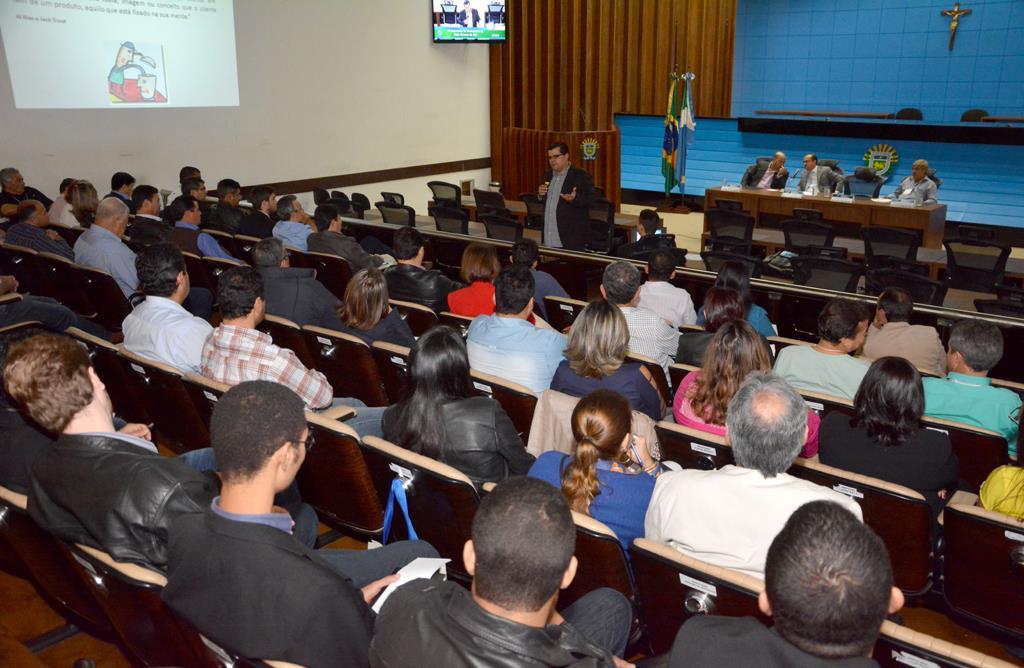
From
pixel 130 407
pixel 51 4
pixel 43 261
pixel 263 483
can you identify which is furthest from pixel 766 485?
pixel 51 4

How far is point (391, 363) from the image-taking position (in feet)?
11.6

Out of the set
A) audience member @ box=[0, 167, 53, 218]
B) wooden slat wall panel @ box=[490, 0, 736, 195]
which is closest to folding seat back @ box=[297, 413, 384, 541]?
audience member @ box=[0, 167, 53, 218]

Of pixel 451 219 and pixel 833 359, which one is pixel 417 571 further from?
pixel 451 219

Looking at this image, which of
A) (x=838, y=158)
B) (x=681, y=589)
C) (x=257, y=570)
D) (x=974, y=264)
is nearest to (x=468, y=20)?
(x=838, y=158)

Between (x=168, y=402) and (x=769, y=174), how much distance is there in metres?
9.15

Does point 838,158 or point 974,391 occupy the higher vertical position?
point 838,158

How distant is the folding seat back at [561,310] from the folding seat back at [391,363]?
1288 millimetres

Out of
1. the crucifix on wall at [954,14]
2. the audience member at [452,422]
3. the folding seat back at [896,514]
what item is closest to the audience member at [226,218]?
the audience member at [452,422]

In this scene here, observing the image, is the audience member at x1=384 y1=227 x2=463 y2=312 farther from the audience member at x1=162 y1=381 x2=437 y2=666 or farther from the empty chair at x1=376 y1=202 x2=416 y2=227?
the audience member at x1=162 y1=381 x2=437 y2=666

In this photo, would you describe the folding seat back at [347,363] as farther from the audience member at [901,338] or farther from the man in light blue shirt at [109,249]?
the audience member at [901,338]

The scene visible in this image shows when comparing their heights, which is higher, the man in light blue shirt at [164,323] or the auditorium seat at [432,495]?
the man in light blue shirt at [164,323]

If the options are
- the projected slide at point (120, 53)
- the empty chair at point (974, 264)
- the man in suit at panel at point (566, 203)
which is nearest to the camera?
the empty chair at point (974, 264)

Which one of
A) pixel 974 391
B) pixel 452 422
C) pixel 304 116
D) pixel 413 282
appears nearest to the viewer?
pixel 452 422

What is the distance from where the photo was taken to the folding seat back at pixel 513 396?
3.11 metres
